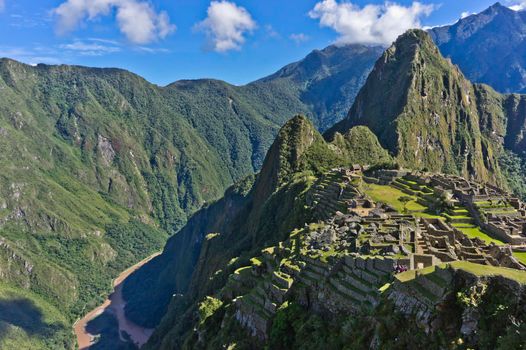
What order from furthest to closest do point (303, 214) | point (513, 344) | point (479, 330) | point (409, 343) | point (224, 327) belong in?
1. point (303, 214)
2. point (224, 327)
3. point (409, 343)
4. point (479, 330)
5. point (513, 344)

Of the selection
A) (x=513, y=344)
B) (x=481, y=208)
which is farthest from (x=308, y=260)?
(x=481, y=208)

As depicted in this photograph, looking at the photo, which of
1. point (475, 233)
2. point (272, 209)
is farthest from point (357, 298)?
point (272, 209)

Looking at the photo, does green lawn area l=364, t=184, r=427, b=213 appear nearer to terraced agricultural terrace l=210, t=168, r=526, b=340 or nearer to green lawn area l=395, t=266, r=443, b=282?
terraced agricultural terrace l=210, t=168, r=526, b=340

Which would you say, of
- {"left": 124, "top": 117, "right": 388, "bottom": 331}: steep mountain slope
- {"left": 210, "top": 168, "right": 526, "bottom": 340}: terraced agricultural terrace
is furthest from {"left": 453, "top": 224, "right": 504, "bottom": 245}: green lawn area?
{"left": 124, "top": 117, "right": 388, "bottom": 331}: steep mountain slope

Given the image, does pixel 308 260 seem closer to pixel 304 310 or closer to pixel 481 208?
pixel 304 310

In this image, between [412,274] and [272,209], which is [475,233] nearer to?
[412,274]

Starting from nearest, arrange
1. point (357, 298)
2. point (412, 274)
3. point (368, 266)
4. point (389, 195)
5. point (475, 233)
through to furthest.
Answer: point (412, 274) < point (357, 298) < point (368, 266) < point (475, 233) < point (389, 195)

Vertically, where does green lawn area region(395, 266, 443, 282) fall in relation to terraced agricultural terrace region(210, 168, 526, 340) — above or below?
above

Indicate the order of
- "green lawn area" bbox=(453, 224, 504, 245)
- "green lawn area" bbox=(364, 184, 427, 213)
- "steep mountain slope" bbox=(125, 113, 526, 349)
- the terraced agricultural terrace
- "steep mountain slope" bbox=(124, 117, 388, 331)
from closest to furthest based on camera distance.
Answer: "steep mountain slope" bbox=(125, 113, 526, 349), the terraced agricultural terrace, "green lawn area" bbox=(453, 224, 504, 245), "green lawn area" bbox=(364, 184, 427, 213), "steep mountain slope" bbox=(124, 117, 388, 331)
